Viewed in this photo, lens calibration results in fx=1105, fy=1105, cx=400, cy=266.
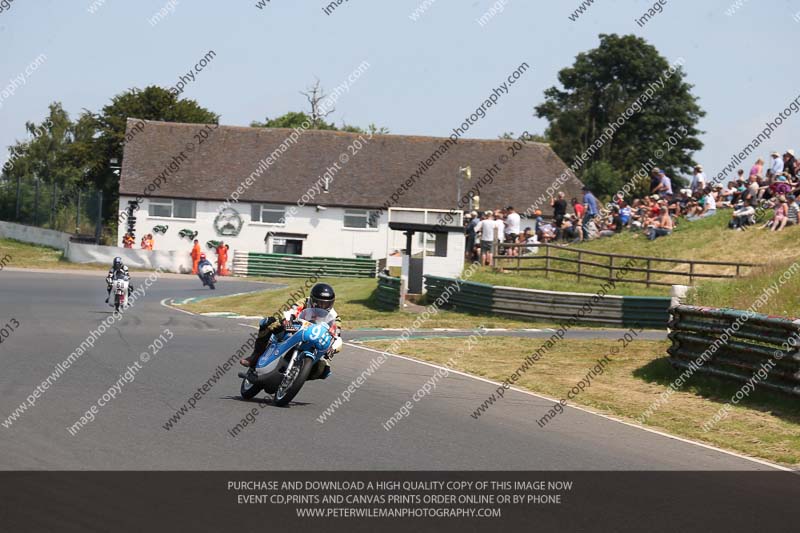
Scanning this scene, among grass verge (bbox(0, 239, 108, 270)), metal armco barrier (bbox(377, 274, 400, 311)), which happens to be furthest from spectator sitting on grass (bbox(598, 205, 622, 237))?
grass verge (bbox(0, 239, 108, 270))

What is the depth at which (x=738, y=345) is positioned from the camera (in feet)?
51.0

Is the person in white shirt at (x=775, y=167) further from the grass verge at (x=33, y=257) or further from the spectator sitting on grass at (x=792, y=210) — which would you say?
the grass verge at (x=33, y=257)

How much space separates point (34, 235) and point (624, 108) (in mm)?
45912

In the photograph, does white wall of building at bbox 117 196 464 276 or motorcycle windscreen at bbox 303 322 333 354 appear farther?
white wall of building at bbox 117 196 464 276

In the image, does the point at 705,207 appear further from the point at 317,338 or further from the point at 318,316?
the point at 317,338

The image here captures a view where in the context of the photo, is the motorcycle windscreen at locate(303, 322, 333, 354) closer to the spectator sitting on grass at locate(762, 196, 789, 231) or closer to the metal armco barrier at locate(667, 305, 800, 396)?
the metal armco barrier at locate(667, 305, 800, 396)

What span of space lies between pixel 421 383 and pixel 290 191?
154 feet

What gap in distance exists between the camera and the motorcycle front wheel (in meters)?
12.0

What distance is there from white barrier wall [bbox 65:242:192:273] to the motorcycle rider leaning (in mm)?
40385

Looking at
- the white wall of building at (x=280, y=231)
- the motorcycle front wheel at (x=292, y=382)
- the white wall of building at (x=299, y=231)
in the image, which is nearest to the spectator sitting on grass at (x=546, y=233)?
the white wall of building at (x=299, y=231)

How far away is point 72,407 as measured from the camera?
37.7 ft
